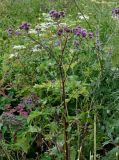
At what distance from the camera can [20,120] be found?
7.88 ft

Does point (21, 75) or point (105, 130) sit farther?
point (21, 75)

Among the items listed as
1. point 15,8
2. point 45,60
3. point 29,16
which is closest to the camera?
point 45,60

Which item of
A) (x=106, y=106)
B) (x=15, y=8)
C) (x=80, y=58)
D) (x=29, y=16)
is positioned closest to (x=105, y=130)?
(x=106, y=106)

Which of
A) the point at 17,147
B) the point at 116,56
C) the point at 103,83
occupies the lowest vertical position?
the point at 17,147

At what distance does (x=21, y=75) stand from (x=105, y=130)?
3.49ft

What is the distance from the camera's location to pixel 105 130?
2305 millimetres

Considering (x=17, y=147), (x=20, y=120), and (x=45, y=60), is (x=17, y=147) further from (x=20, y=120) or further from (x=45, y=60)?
(x=45, y=60)

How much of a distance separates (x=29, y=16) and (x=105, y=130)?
3.86 meters

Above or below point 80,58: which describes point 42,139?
below

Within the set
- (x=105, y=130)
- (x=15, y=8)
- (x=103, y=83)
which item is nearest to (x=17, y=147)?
(x=105, y=130)

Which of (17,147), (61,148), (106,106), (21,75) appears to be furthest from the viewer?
(21,75)

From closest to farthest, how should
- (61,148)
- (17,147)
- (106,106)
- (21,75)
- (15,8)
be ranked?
(61,148) < (17,147) < (106,106) < (21,75) < (15,8)

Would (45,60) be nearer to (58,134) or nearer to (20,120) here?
(20,120)

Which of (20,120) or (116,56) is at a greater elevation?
(116,56)
